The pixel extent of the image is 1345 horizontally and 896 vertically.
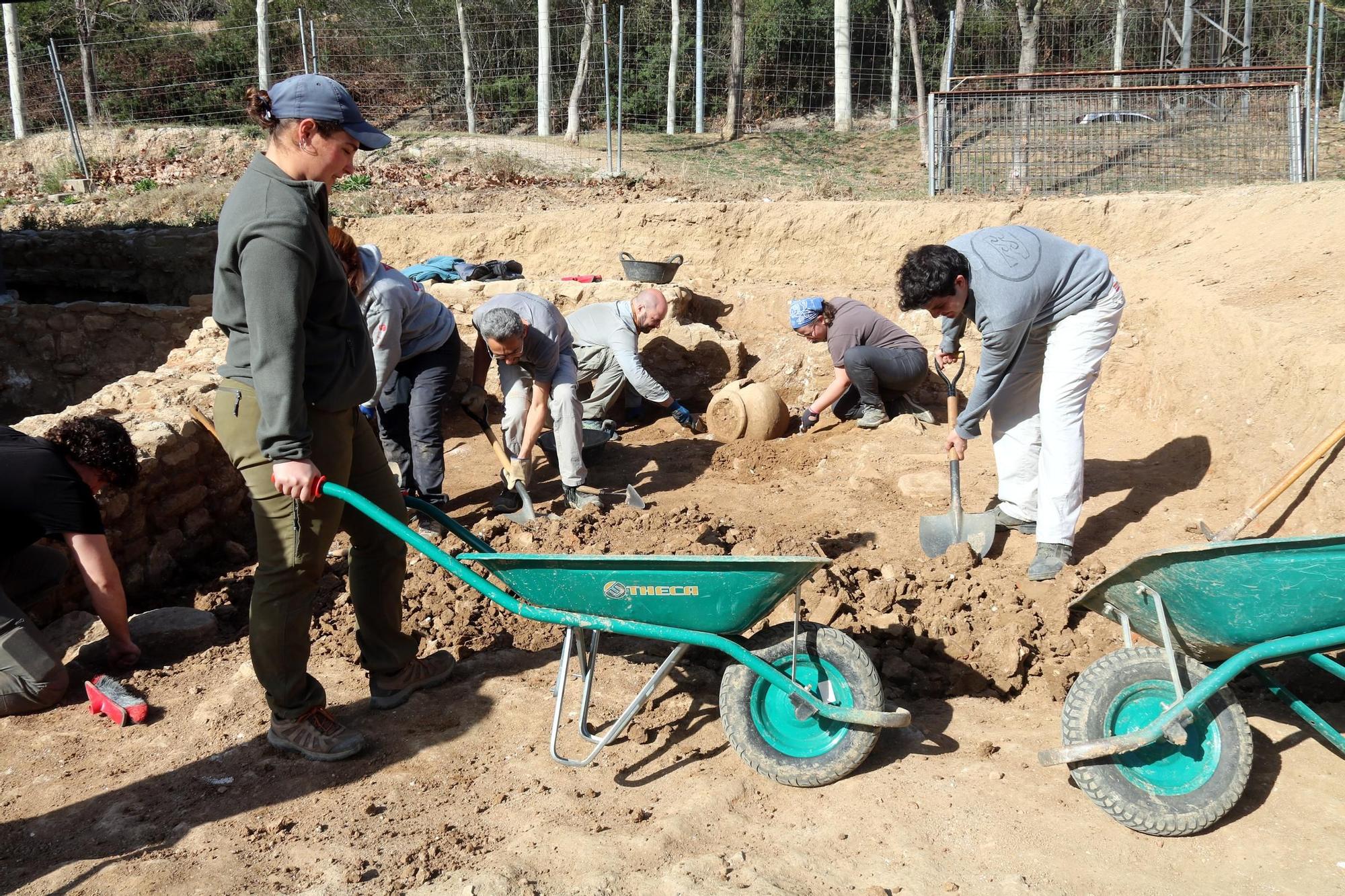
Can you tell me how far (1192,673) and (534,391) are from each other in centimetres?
356

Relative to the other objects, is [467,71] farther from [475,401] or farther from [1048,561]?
[1048,561]

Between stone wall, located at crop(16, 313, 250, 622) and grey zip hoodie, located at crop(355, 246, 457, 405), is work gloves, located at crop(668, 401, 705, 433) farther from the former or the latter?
stone wall, located at crop(16, 313, 250, 622)

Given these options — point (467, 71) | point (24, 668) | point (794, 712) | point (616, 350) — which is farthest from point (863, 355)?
point (467, 71)

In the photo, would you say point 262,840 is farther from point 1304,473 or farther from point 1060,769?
point 1304,473

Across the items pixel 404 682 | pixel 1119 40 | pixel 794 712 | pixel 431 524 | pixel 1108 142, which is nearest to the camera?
pixel 794 712

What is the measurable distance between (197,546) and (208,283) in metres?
7.19

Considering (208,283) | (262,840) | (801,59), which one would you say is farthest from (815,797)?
(801,59)

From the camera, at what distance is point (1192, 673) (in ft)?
8.50

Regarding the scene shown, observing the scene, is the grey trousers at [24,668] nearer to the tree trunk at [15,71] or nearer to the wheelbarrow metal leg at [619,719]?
the wheelbarrow metal leg at [619,719]

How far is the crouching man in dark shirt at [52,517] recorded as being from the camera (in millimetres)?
3156

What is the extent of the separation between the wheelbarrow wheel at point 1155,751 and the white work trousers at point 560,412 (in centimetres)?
321

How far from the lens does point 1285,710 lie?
3029mm

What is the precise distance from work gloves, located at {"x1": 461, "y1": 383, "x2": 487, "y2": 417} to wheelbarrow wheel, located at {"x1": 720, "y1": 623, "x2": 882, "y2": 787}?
9.84 ft

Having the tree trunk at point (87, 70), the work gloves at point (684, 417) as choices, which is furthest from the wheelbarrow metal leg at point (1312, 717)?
the tree trunk at point (87, 70)
